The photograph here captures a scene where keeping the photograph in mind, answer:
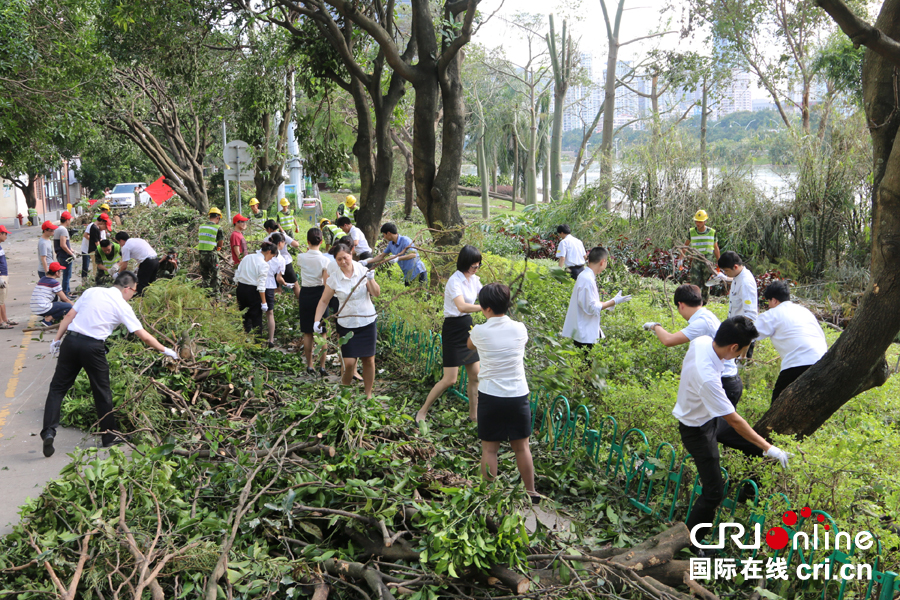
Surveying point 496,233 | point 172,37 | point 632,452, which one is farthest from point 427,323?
point 496,233

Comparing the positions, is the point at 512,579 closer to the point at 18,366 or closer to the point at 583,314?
the point at 583,314

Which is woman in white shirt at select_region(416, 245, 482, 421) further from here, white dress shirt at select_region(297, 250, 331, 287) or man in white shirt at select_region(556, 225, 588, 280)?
man in white shirt at select_region(556, 225, 588, 280)

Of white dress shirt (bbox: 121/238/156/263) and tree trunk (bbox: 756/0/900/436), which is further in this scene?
white dress shirt (bbox: 121/238/156/263)

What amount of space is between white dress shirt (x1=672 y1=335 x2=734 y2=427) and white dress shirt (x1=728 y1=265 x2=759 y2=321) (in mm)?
3336

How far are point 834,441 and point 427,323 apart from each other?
478 centimetres

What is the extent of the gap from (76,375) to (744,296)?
688 centimetres

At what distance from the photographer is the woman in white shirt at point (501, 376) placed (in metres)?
4.72

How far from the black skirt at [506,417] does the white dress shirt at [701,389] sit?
1045mm

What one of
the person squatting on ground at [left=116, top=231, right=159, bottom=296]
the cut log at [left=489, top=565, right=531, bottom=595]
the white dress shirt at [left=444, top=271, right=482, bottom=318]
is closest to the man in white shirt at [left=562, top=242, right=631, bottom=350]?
the white dress shirt at [left=444, top=271, right=482, bottom=318]

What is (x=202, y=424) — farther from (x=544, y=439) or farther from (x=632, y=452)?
(x=632, y=452)

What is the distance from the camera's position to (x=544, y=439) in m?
6.12

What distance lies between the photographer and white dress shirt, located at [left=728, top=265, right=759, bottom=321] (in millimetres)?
7297

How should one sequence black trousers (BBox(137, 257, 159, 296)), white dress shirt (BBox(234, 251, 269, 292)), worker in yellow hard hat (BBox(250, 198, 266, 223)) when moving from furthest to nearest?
worker in yellow hard hat (BBox(250, 198, 266, 223)) → black trousers (BBox(137, 257, 159, 296)) → white dress shirt (BBox(234, 251, 269, 292))

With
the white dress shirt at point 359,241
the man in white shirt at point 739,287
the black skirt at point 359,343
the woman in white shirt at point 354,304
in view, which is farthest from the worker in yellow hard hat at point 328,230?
the man in white shirt at point 739,287
